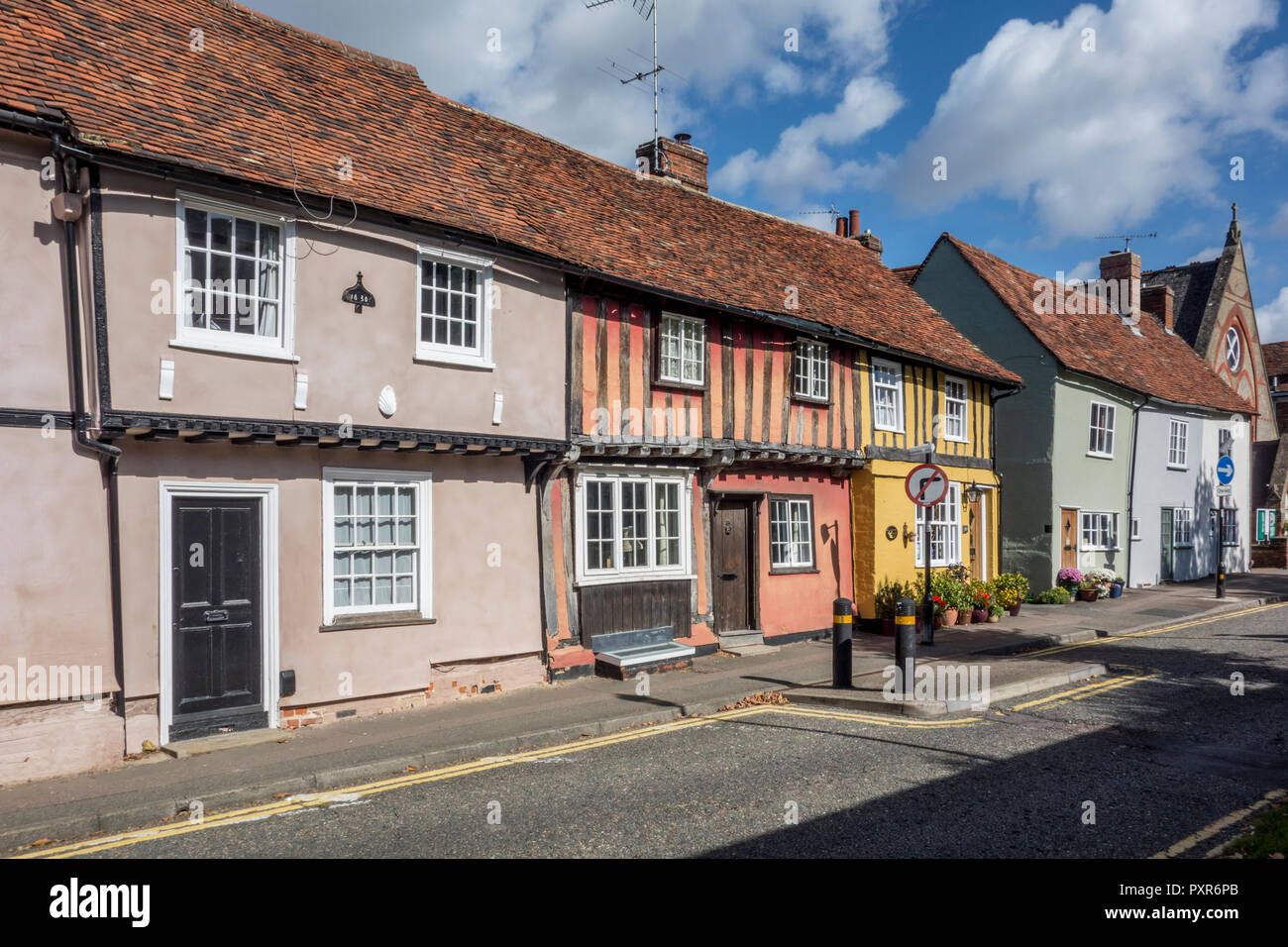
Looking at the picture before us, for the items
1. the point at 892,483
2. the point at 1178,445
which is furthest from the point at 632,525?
the point at 1178,445

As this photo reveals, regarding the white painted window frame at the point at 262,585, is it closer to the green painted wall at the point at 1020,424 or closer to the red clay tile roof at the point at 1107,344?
the green painted wall at the point at 1020,424

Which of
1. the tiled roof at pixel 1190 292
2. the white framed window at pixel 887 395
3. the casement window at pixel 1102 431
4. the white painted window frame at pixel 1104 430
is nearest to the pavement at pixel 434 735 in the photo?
the white framed window at pixel 887 395

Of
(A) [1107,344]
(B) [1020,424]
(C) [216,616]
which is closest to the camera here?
(C) [216,616]

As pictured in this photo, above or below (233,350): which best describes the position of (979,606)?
below

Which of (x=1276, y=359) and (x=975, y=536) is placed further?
(x=1276, y=359)

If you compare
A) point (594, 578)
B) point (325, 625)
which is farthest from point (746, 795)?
point (594, 578)

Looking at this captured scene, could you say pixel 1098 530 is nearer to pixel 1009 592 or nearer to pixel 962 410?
pixel 1009 592

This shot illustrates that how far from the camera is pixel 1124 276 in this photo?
31.9 metres

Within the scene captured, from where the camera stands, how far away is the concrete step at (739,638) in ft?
50.2

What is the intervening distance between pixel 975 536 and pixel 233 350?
1684 cm

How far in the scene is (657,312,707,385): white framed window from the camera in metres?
14.5

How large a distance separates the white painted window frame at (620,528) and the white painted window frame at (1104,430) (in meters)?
14.7
